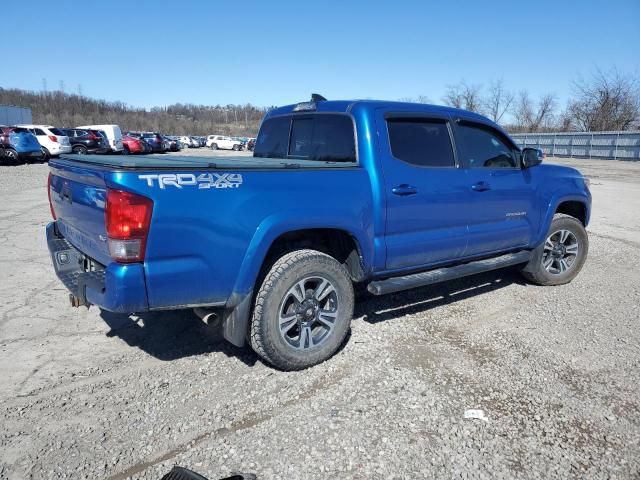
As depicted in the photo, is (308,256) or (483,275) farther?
(483,275)

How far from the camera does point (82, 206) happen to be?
3098mm

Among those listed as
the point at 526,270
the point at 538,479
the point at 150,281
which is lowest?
the point at 538,479

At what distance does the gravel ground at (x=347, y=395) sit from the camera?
254cm

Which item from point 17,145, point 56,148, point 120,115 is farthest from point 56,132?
point 120,115

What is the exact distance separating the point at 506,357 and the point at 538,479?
1.42 m

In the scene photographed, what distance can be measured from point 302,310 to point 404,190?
1.26 meters

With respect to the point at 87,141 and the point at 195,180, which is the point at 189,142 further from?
the point at 195,180

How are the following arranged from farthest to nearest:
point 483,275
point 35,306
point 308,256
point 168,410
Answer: point 483,275, point 35,306, point 308,256, point 168,410

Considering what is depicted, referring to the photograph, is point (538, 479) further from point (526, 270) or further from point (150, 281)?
point (526, 270)

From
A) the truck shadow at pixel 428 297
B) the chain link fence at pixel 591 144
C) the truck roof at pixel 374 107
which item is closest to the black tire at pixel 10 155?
the truck roof at pixel 374 107

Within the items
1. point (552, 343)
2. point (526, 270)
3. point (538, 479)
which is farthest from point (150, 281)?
point (526, 270)

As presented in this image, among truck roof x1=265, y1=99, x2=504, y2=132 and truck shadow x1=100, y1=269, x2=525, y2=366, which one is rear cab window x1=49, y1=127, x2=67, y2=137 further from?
truck roof x1=265, y1=99, x2=504, y2=132

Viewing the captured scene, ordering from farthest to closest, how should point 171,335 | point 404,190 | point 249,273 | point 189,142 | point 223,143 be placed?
point 223,143 < point 189,142 < point 171,335 < point 404,190 < point 249,273

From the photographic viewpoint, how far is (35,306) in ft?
14.9
